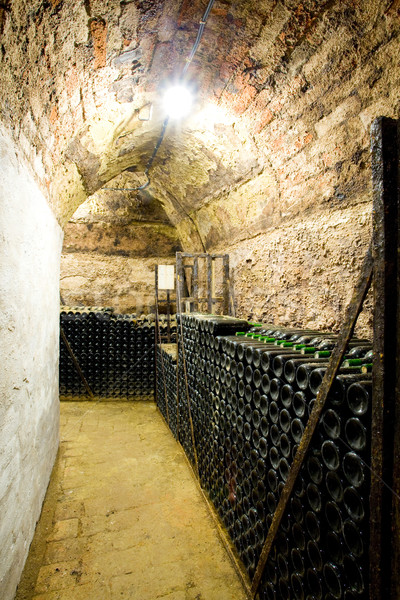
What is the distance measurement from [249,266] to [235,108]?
76.5 inches

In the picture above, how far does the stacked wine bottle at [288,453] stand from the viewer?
128 cm

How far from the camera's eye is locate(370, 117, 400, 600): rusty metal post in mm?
1085

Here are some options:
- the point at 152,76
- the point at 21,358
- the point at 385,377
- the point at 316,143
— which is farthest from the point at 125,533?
the point at 152,76

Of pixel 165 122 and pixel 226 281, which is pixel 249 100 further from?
pixel 226 281

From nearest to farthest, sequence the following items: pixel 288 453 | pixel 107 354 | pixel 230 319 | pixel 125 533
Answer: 1. pixel 288 453
2. pixel 125 533
3. pixel 230 319
4. pixel 107 354

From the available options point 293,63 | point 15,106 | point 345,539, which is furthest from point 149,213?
point 345,539

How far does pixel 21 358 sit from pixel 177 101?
312 centimetres

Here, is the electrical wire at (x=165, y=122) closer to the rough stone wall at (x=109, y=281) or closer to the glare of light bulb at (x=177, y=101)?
the glare of light bulb at (x=177, y=101)

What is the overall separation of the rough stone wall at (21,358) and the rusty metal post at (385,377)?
68.7 inches

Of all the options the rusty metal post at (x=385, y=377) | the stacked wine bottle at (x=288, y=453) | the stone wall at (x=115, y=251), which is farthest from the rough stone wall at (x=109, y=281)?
the rusty metal post at (x=385, y=377)

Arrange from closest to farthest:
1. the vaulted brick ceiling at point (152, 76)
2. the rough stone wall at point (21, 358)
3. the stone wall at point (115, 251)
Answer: the rough stone wall at point (21, 358) → the vaulted brick ceiling at point (152, 76) → the stone wall at point (115, 251)

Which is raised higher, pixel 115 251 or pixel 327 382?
pixel 115 251

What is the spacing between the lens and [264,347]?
6.98 ft

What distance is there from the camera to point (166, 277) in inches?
236
